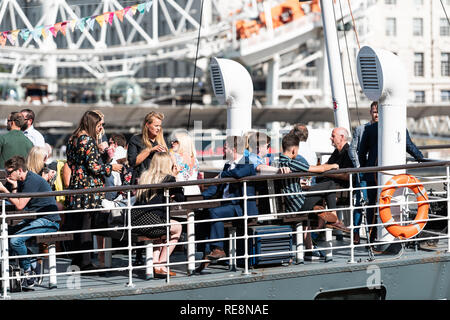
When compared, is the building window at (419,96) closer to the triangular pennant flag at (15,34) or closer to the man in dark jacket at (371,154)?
the triangular pennant flag at (15,34)

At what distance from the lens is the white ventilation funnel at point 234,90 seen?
403 inches

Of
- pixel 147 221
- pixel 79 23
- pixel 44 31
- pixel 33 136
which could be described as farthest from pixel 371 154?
pixel 79 23

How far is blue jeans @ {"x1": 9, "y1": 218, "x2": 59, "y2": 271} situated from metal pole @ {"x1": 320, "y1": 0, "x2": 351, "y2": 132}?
525cm

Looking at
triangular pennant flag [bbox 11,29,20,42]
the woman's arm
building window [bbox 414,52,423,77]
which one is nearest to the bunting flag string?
triangular pennant flag [bbox 11,29,20,42]

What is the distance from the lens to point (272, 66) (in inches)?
2594

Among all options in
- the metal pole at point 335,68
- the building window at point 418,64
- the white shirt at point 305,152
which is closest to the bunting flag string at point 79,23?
the metal pole at point 335,68

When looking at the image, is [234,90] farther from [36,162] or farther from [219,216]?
[36,162]

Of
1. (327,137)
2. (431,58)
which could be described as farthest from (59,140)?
(327,137)

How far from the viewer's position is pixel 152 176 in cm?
821

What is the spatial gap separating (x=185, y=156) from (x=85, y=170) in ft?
4.81

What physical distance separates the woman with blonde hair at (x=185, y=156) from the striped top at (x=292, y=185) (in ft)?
3.65

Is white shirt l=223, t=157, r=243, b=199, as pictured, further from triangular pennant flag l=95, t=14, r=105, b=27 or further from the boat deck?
triangular pennant flag l=95, t=14, r=105, b=27

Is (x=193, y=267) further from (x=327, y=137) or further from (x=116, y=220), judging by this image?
(x=327, y=137)
